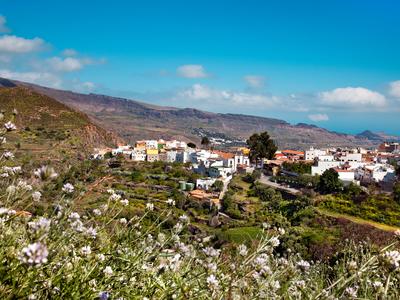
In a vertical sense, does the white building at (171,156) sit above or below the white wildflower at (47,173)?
below

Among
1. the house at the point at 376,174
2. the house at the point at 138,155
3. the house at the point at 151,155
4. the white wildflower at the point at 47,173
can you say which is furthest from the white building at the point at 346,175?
the white wildflower at the point at 47,173

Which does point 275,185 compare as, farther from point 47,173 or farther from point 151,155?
point 47,173

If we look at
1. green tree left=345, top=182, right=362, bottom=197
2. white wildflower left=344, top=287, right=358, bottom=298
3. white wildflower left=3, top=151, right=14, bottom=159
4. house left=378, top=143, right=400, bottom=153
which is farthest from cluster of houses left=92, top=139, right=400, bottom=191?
white wildflower left=344, top=287, right=358, bottom=298

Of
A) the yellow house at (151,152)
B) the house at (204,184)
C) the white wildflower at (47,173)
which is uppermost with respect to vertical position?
the white wildflower at (47,173)

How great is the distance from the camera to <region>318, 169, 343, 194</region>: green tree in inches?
1769

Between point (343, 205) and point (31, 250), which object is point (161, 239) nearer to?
point (31, 250)

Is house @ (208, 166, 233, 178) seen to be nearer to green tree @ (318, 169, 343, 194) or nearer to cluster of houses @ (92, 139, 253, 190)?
cluster of houses @ (92, 139, 253, 190)

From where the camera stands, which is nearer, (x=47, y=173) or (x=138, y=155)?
(x=47, y=173)

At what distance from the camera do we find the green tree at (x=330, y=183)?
44.9 meters

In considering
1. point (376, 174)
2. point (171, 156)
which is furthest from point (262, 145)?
point (171, 156)

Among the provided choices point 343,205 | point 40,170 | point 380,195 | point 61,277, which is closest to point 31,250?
point 40,170

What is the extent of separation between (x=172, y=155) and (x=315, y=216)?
3570 cm

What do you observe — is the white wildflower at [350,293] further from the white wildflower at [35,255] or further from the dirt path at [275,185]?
the dirt path at [275,185]

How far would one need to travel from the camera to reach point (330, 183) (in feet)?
147
